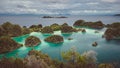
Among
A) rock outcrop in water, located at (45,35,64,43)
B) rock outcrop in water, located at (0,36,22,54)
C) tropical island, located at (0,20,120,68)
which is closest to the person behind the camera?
tropical island, located at (0,20,120,68)

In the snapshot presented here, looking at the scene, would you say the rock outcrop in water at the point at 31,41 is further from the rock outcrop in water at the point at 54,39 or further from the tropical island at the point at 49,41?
the rock outcrop in water at the point at 54,39

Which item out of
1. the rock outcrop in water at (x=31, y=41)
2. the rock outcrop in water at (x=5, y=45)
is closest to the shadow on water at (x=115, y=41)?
the rock outcrop in water at (x=31, y=41)

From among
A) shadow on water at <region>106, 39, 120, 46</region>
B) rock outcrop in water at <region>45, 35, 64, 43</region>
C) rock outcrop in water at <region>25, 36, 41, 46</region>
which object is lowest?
shadow on water at <region>106, 39, 120, 46</region>

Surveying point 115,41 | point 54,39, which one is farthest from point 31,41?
point 115,41

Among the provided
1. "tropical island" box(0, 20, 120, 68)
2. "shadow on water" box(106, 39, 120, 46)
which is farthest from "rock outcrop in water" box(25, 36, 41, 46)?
"shadow on water" box(106, 39, 120, 46)

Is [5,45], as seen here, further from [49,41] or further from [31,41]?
[49,41]

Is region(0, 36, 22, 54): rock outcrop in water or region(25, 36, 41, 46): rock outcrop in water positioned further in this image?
region(25, 36, 41, 46): rock outcrop in water

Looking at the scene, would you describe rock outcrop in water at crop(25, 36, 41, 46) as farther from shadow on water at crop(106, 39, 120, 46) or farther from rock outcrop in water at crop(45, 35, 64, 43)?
shadow on water at crop(106, 39, 120, 46)

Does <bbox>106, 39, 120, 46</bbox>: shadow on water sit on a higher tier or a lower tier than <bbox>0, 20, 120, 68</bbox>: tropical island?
lower

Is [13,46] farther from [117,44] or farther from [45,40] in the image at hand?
[117,44]

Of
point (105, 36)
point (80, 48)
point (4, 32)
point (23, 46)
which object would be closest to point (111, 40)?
point (105, 36)

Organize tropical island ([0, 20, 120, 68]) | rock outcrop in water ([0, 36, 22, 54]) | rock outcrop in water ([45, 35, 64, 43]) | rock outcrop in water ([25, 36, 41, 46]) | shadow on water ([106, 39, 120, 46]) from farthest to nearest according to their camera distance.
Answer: shadow on water ([106, 39, 120, 46])
rock outcrop in water ([45, 35, 64, 43])
rock outcrop in water ([25, 36, 41, 46])
rock outcrop in water ([0, 36, 22, 54])
tropical island ([0, 20, 120, 68])

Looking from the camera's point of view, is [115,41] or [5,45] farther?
[115,41]
